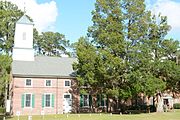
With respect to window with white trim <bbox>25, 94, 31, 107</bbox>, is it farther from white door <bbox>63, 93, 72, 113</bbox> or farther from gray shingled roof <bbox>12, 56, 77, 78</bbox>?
white door <bbox>63, 93, 72, 113</bbox>

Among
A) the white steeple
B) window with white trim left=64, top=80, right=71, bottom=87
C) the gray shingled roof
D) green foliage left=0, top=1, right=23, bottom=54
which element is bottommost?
window with white trim left=64, top=80, right=71, bottom=87

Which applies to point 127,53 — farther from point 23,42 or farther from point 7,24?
point 7,24

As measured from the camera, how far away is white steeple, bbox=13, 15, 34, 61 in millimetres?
46375

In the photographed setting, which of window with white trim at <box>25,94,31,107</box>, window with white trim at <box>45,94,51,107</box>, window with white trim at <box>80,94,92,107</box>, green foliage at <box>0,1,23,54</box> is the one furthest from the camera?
green foliage at <box>0,1,23,54</box>

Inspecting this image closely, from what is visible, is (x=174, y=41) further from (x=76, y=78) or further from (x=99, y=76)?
(x=76, y=78)

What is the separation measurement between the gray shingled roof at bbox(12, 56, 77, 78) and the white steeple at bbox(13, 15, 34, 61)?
43.7 inches

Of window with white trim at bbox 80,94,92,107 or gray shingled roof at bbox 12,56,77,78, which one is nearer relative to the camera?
gray shingled roof at bbox 12,56,77,78

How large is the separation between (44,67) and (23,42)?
4.86 m

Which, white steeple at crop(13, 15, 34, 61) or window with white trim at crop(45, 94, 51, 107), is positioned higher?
white steeple at crop(13, 15, 34, 61)

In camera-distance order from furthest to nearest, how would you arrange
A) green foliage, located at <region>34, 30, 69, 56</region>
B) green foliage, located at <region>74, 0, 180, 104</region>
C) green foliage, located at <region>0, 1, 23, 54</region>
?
1. green foliage, located at <region>34, 30, 69, 56</region>
2. green foliage, located at <region>0, 1, 23, 54</region>
3. green foliage, located at <region>74, 0, 180, 104</region>

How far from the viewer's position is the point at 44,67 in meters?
46.4

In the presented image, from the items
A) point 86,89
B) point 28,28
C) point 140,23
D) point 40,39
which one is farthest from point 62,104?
point 40,39

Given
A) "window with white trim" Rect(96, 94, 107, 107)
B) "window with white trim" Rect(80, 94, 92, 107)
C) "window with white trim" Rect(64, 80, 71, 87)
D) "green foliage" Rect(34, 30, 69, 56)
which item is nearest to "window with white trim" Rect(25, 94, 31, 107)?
"window with white trim" Rect(64, 80, 71, 87)

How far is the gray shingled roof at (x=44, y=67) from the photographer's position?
43.8 metres
